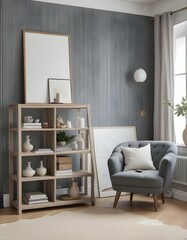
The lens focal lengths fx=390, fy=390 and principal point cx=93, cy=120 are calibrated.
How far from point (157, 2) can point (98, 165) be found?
106 inches

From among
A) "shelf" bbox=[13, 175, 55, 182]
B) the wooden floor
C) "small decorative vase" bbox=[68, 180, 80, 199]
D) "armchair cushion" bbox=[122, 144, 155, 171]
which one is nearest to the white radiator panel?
the wooden floor

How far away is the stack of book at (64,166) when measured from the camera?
16.8ft

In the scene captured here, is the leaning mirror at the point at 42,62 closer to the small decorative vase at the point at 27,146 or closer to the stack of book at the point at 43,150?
the small decorative vase at the point at 27,146

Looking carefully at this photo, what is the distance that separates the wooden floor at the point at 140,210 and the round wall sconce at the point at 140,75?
178cm

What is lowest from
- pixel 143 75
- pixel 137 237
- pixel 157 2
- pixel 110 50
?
pixel 137 237

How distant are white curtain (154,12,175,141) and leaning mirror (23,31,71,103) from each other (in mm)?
1479

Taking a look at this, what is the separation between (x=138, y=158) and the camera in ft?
17.4

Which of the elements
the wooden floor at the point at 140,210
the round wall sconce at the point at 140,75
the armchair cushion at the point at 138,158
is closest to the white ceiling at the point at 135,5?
the round wall sconce at the point at 140,75

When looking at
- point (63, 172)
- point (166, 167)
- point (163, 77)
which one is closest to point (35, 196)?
point (63, 172)

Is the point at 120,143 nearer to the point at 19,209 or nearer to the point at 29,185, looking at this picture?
the point at 29,185

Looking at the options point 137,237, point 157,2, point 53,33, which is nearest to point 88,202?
point 137,237

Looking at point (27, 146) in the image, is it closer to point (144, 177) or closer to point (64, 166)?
point (64, 166)

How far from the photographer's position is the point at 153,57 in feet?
20.8

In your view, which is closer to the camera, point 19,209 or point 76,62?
point 19,209
